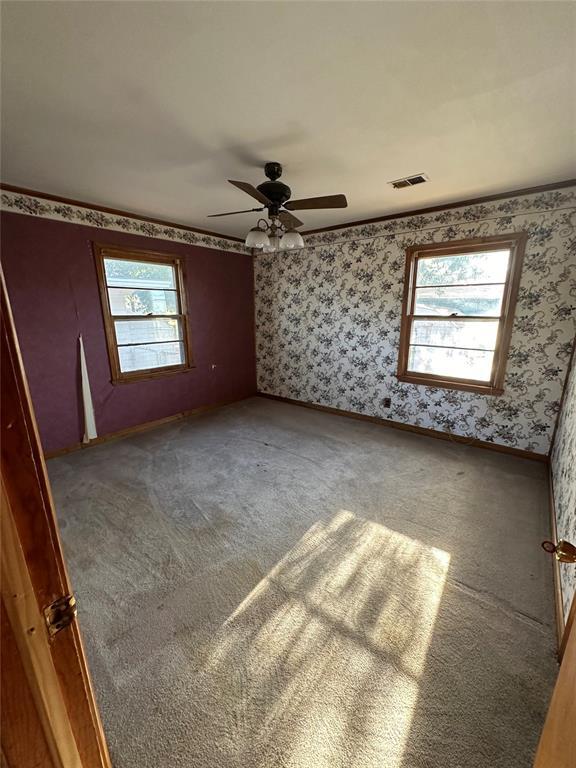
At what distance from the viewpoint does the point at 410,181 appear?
8.34 ft

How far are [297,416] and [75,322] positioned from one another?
9.00 ft

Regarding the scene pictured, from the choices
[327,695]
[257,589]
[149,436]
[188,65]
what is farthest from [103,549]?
[188,65]

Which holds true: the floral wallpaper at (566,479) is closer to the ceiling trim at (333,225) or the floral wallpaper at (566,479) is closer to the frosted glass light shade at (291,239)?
the ceiling trim at (333,225)

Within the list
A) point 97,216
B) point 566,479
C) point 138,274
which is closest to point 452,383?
point 566,479

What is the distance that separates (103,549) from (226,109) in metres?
2.61

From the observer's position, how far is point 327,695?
121 cm

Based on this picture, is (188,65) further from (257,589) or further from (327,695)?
(327,695)

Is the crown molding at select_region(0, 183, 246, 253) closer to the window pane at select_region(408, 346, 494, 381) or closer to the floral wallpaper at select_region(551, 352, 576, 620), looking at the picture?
Answer: the window pane at select_region(408, 346, 494, 381)

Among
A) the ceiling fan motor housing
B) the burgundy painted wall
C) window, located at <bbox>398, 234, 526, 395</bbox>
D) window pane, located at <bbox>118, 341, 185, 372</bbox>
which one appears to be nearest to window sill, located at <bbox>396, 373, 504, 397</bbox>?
window, located at <bbox>398, 234, 526, 395</bbox>

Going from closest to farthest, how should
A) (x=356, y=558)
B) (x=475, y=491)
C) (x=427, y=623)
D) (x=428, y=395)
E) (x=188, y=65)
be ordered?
(x=188, y=65) < (x=427, y=623) < (x=356, y=558) < (x=475, y=491) < (x=428, y=395)

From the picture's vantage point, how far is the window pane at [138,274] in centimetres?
337

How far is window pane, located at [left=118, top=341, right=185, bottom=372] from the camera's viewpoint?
11.9 ft

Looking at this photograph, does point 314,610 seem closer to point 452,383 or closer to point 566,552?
point 566,552

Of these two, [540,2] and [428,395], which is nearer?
[540,2]
